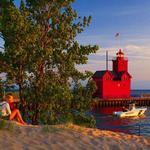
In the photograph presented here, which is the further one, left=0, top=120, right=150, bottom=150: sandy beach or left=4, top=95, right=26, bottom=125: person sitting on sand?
left=4, top=95, right=26, bottom=125: person sitting on sand

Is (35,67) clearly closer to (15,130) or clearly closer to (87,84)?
(87,84)

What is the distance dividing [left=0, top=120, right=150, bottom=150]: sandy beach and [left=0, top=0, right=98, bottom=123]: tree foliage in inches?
352

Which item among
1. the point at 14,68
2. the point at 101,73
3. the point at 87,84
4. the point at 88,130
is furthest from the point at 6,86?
the point at 101,73

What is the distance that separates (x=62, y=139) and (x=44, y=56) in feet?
36.6

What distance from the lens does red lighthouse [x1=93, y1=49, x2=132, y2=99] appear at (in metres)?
99.2

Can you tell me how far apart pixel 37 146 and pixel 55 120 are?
1118 cm

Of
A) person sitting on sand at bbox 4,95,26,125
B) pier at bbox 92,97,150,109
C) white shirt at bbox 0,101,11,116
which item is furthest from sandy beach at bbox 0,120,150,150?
pier at bbox 92,97,150,109

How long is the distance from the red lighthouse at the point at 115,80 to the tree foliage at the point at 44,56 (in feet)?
232

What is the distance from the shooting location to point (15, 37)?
84.9 ft

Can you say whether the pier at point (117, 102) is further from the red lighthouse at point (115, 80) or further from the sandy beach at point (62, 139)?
the sandy beach at point (62, 139)

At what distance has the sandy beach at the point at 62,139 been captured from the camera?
1501cm

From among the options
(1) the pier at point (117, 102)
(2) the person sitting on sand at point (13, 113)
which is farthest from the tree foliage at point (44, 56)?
(1) the pier at point (117, 102)

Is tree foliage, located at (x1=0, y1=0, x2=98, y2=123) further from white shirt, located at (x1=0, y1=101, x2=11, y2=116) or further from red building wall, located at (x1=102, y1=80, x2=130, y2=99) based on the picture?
red building wall, located at (x1=102, y1=80, x2=130, y2=99)

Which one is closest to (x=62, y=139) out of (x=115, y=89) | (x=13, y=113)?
(x=13, y=113)
